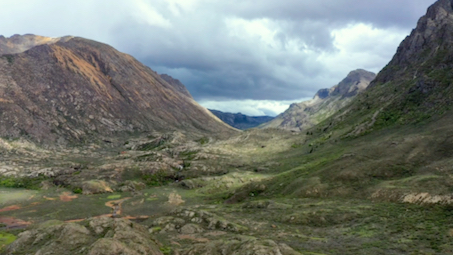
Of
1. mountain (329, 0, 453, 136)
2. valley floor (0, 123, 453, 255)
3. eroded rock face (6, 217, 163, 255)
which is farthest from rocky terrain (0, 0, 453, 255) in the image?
mountain (329, 0, 453, 136)

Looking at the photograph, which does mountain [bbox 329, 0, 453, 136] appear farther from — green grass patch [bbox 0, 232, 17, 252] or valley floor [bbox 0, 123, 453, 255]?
green grass patch [bbox 0, 232, 17, 252]

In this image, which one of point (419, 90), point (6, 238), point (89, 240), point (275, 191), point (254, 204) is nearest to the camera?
point (89, 240)

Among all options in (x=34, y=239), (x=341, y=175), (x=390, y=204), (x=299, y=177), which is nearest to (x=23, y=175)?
(x=34, y=239)

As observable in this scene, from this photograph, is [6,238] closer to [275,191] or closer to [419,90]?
[275,191]

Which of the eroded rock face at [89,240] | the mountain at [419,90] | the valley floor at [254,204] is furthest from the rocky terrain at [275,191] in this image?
the mountain at [419,90]

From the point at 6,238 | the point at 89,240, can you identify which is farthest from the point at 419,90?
the point at 6,238

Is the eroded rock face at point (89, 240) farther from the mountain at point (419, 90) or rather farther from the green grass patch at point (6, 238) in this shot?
the mountain at point (419, 90)

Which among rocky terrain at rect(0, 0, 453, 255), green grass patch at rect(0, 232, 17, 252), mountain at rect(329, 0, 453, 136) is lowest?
green grass patch at rect(0, 232, 17, 252)
